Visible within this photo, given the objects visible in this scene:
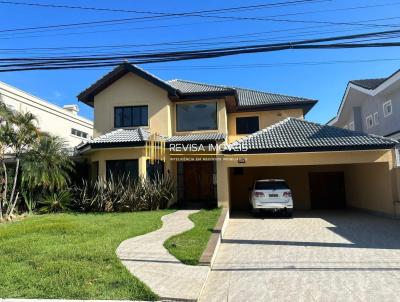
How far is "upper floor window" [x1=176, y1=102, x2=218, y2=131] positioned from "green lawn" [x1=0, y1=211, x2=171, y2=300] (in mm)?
9084

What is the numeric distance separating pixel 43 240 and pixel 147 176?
7765mm

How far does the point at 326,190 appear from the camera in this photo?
19844 millimetres

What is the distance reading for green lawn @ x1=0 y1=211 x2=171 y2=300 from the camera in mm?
5477

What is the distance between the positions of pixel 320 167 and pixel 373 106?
7.05 metres

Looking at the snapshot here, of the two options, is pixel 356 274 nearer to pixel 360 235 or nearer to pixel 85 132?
pixel 360 235

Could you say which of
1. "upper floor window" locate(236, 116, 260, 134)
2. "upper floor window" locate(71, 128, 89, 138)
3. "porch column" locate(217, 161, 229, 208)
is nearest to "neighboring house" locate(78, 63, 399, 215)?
"porch column" locate(217, 161, 229, 208)

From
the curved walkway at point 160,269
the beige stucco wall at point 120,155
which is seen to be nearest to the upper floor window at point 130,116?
the beige stucco wall at point 120,155

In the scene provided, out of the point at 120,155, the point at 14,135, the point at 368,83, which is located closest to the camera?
the point at 14,135

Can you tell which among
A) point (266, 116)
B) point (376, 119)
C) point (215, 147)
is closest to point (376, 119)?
point (376, 119)

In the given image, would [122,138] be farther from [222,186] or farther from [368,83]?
[368,83]

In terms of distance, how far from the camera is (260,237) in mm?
10586

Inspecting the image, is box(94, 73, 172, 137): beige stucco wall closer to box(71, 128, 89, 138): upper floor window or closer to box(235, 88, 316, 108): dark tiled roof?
box(235, 88, 316, 108): dark tiled roof

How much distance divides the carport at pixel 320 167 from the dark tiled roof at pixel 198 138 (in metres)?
1.73

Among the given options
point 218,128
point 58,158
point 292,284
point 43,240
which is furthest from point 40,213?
point 292,284
